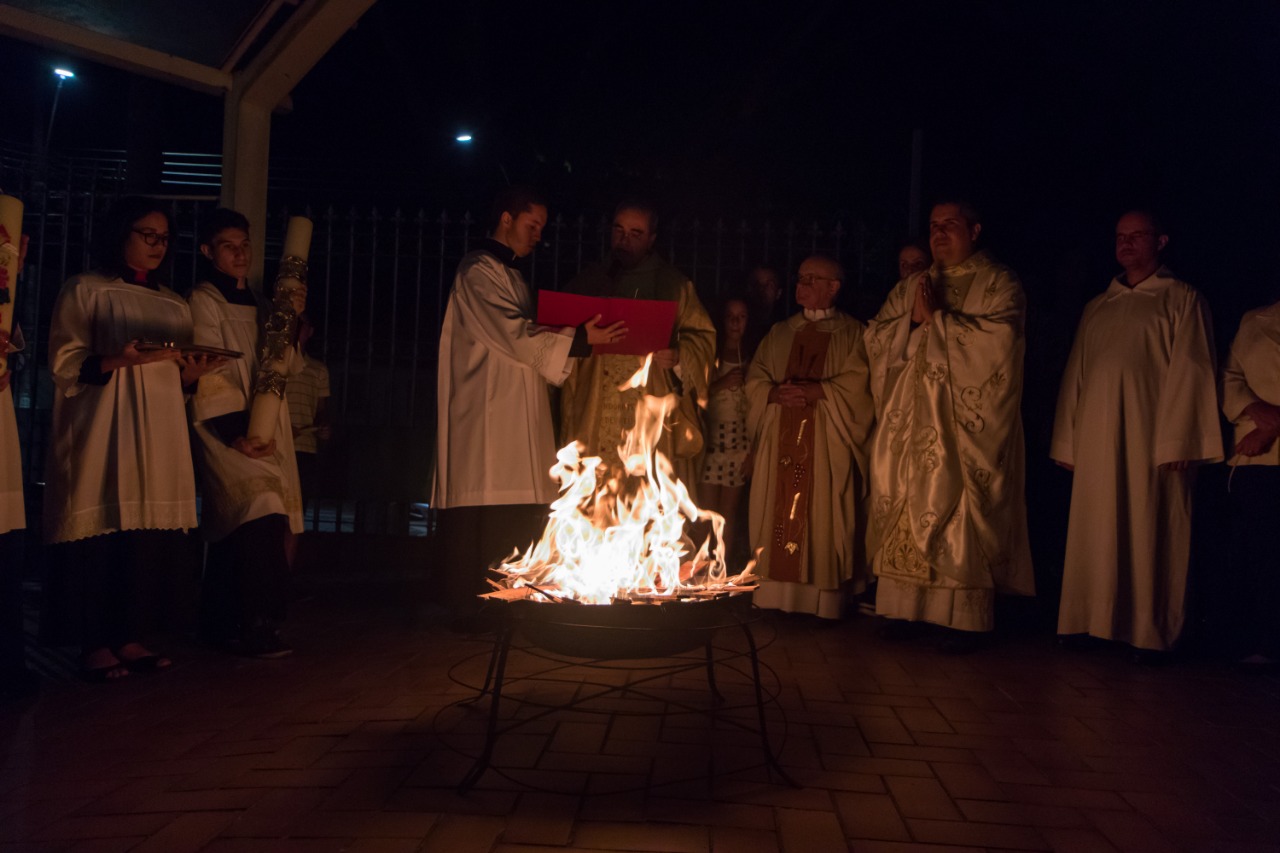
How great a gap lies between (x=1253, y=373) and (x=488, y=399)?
159 inches

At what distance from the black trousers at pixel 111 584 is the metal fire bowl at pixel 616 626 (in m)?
2.21

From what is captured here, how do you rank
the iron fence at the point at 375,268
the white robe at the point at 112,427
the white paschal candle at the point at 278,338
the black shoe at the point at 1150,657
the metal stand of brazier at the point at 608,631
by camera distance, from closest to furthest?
the metal stand of brazier at the point at 608,631, the white robe at the point at 112,427, the white paschal candle at the point at 278,338, the black shoe at the point at 1150,657, the iron fence at the point at 375,268

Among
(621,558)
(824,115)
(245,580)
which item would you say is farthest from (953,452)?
(824,115)

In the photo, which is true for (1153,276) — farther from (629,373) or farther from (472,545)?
(472,545)

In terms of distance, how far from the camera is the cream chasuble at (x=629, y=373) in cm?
600

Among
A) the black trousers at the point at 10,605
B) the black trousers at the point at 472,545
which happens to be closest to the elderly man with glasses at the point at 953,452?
the black trousers at the point at 472,545

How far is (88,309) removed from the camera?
14.7 feet

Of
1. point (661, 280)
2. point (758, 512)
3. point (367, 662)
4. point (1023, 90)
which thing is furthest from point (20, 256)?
point (1023, 90)

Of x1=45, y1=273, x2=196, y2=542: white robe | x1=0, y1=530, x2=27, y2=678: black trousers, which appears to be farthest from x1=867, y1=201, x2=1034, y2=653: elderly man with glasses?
x1=0, y1=530, x2=27, y2=678: black trousers

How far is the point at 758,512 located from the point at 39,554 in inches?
193

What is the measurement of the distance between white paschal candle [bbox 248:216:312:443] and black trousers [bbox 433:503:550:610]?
3.92 feet

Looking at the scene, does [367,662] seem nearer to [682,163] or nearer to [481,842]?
[481,842]

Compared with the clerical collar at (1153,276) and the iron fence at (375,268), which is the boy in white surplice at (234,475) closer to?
the iron fence at (375,268)

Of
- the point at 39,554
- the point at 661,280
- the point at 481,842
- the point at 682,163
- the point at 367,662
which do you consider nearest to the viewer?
the point at 481,842
